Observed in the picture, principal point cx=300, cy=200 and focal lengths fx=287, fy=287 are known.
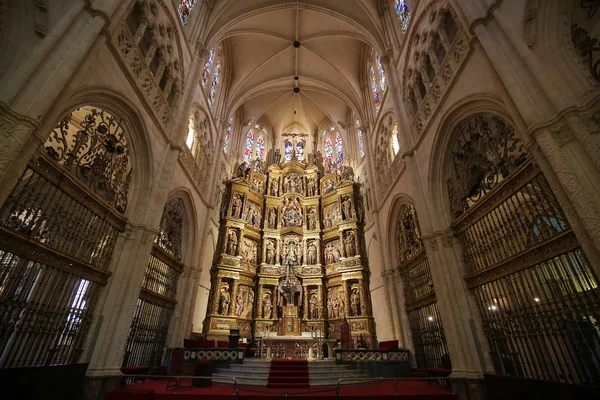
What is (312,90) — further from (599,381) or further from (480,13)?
(599,381)

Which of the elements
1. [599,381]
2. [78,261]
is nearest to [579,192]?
[599,381]

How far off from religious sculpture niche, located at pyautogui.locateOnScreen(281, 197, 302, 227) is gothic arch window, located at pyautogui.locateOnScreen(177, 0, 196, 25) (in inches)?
492

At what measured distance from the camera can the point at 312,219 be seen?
20719 mm

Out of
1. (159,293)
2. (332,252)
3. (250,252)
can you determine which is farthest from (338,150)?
(159,293)

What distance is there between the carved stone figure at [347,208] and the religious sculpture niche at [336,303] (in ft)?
15.0

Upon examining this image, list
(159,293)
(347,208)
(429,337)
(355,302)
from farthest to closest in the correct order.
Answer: (347,208)
(355,302)
(159,293)
(429,337)

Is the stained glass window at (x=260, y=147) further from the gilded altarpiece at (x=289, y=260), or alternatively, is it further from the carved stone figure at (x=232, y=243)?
the carved stone figure at (x=232, y=243)

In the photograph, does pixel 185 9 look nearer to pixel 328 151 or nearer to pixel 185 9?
pixel 185 9

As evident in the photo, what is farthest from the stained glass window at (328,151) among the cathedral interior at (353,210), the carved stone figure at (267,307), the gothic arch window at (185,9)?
the gothic arch window at (185,9)

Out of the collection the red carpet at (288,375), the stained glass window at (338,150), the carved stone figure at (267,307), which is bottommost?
the red carpet at (288,375)

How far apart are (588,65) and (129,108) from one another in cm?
1072

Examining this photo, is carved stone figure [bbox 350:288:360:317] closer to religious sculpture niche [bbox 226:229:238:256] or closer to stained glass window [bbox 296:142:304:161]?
religious sculpture niche [bbox 226:229:238:256]

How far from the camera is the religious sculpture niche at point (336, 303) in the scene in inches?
663

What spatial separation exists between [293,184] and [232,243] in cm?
688
